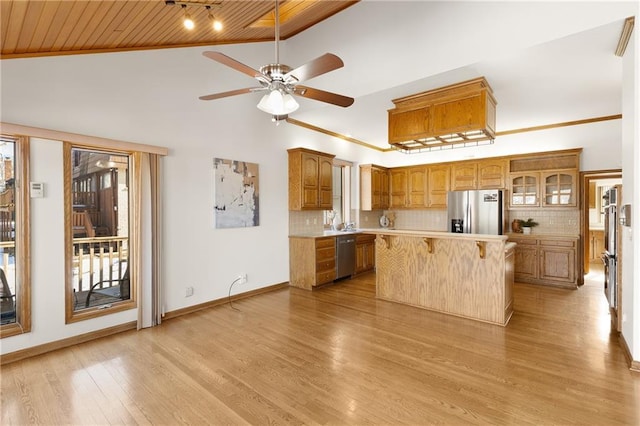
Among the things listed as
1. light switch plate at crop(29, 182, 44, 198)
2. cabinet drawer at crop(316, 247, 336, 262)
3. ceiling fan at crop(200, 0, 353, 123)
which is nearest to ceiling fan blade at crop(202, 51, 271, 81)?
ceiling fan at crop(200, 0, 353, 123)

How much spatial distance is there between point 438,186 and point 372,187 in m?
1.49

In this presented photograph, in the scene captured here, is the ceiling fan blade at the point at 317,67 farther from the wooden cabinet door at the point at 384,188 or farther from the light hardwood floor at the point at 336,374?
the wooden cabinet door at the point at 384,188

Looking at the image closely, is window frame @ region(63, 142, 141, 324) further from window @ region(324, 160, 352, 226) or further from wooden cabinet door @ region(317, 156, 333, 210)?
window @ region(324, 160, 352, 226)

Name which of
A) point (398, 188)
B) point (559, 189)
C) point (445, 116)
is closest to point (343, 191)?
point (398, 188)

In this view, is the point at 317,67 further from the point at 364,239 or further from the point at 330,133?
the point at 364,239

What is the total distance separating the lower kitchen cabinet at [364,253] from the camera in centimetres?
637

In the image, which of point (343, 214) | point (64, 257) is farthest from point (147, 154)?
point (343, 214)

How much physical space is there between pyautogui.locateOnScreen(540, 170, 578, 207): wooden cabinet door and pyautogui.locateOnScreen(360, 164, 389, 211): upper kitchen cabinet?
10.6 ft

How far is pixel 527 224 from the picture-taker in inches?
243

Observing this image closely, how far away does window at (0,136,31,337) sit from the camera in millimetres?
2877

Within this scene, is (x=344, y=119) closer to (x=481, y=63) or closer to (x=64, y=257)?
(x=481, y=63)

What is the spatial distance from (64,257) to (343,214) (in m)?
5.35

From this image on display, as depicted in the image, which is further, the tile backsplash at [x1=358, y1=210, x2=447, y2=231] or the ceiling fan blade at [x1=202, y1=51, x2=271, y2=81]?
the tile backsplash at [x1=358, y1=210, x2=447, y2=231]

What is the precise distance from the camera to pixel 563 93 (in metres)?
4.45
